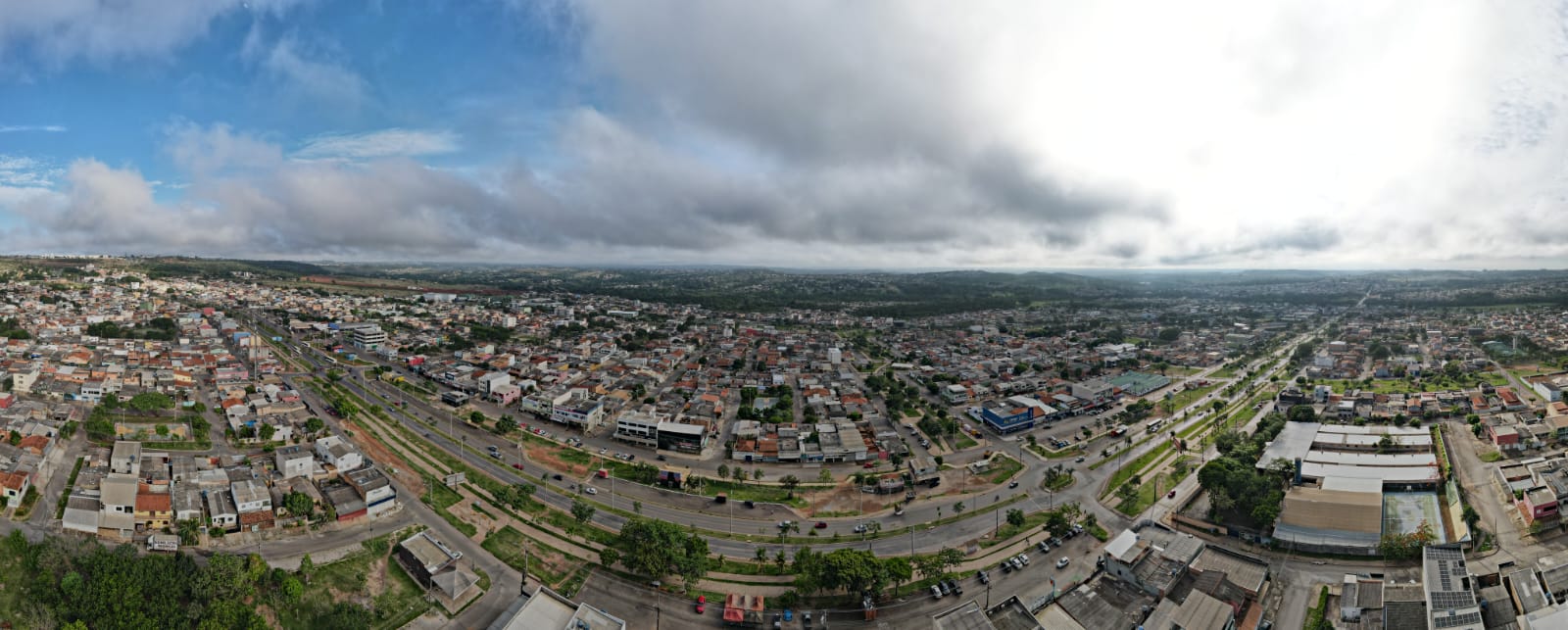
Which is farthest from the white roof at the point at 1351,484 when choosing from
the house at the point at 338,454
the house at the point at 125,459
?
the house at the point at 125,459

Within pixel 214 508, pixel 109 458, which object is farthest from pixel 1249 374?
pixel 109 458

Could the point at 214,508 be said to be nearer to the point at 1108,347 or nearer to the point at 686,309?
the point at 1108,347

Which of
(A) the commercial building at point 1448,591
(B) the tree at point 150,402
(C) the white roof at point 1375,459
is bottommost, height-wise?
(A) the commercial building at point 1448,591

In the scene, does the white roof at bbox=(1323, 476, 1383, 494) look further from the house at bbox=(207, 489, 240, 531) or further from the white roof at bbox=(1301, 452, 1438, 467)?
the house at bbox=(207, 489, 240, 531)

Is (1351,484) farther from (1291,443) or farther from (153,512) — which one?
(153,512)

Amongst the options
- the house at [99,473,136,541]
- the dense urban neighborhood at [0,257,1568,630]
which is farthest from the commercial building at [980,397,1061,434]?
the house at [99,473,136,541]

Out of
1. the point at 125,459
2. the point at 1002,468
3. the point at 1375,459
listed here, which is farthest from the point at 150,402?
the point at 1375,459

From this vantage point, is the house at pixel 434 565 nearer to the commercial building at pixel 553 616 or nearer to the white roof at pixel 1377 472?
the commercial building at pixel 553 616

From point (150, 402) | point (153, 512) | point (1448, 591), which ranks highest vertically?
point (150, 402)
